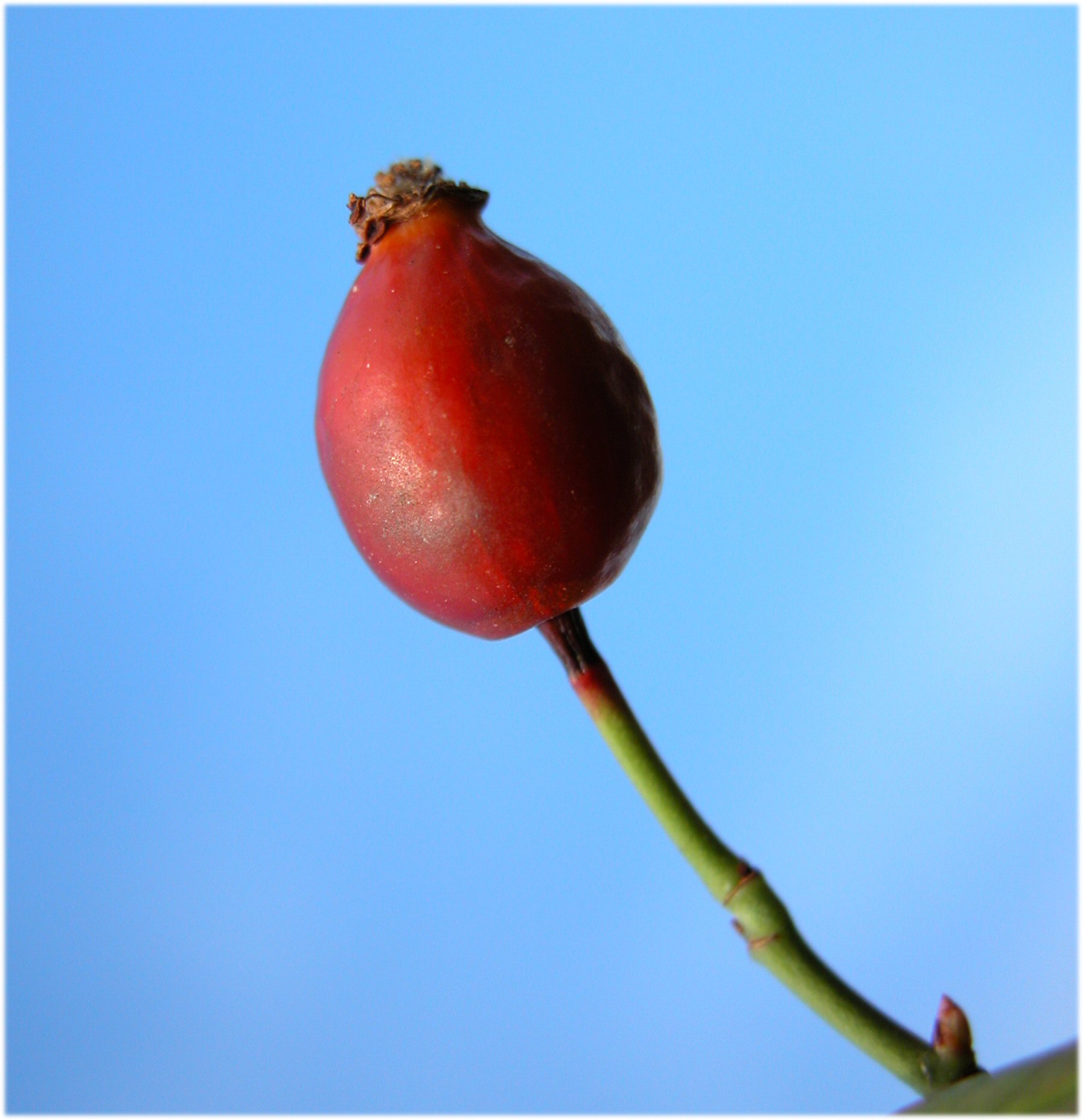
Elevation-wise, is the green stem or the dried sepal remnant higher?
the dried sepal remnant

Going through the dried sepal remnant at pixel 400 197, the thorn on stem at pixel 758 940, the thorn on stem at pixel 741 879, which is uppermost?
the dried sepal remnant at pixel 400 197

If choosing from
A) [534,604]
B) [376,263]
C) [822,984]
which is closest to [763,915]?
[822,984]

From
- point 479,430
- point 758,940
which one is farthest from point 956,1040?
point 479,430

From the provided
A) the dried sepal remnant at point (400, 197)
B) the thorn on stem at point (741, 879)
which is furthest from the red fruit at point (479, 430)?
the thorn on stem at point (741, 879)

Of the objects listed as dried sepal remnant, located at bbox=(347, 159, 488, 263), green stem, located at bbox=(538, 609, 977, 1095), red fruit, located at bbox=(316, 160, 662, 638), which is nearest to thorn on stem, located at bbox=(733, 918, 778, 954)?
green stem, located at bbox=(538, 609, 977, 1095)

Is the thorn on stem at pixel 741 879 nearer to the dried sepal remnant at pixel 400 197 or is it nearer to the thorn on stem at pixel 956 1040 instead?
the thorn on stem at pixel 956 1040

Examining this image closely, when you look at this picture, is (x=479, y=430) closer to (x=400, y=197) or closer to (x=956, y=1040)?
(x=400, y=197)

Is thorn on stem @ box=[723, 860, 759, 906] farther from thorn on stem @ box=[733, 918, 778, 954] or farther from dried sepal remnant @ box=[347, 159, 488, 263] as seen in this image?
dried sepal remnant @ box=[347, 159, 488, 263]

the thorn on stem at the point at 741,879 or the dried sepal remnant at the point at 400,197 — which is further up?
the dried sepal remnant at the point at 400,197
